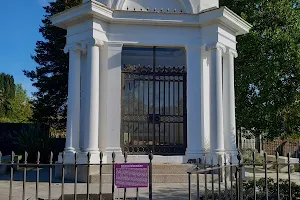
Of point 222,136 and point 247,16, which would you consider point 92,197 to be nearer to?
point 222,136

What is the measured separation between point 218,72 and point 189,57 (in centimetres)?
102

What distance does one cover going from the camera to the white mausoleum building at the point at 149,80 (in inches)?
378

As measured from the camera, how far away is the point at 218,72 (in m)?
9.81

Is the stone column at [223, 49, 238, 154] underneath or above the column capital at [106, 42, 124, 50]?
underneath

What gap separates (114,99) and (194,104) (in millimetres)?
2378

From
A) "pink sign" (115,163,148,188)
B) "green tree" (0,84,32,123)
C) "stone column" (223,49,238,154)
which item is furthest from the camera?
"green tree" (0,84,32,123)

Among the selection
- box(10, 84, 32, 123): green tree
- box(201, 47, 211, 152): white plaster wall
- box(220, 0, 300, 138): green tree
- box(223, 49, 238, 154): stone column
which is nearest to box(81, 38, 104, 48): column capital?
box(201, 47, 211, 152): white plaster wall

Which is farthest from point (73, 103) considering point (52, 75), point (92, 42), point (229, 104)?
point (52, 75)

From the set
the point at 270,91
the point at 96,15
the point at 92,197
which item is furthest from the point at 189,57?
the point at 92,197

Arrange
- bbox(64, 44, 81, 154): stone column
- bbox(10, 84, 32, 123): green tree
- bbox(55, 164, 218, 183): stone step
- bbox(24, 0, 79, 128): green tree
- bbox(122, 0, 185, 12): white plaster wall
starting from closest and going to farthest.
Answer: bbox(55, 164, 218, 183): stone step < bbox(64, 44, 81, 154): stone column < bbox(122, 0, 185, 12): white plaster wall < bbox(24, 0, 79, 128): green tree < bbox(10, 84, 32, 123): green tree

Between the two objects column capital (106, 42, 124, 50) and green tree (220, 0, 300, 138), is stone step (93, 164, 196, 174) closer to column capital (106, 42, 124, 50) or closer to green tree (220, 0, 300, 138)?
column capital (106, 42, 124, 50)

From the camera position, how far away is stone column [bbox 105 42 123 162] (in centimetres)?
959

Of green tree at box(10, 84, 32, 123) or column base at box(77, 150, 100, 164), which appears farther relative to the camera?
green tree at box(10, 84, 32, 123)

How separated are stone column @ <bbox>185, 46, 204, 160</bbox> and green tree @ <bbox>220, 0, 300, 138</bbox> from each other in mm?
3652
